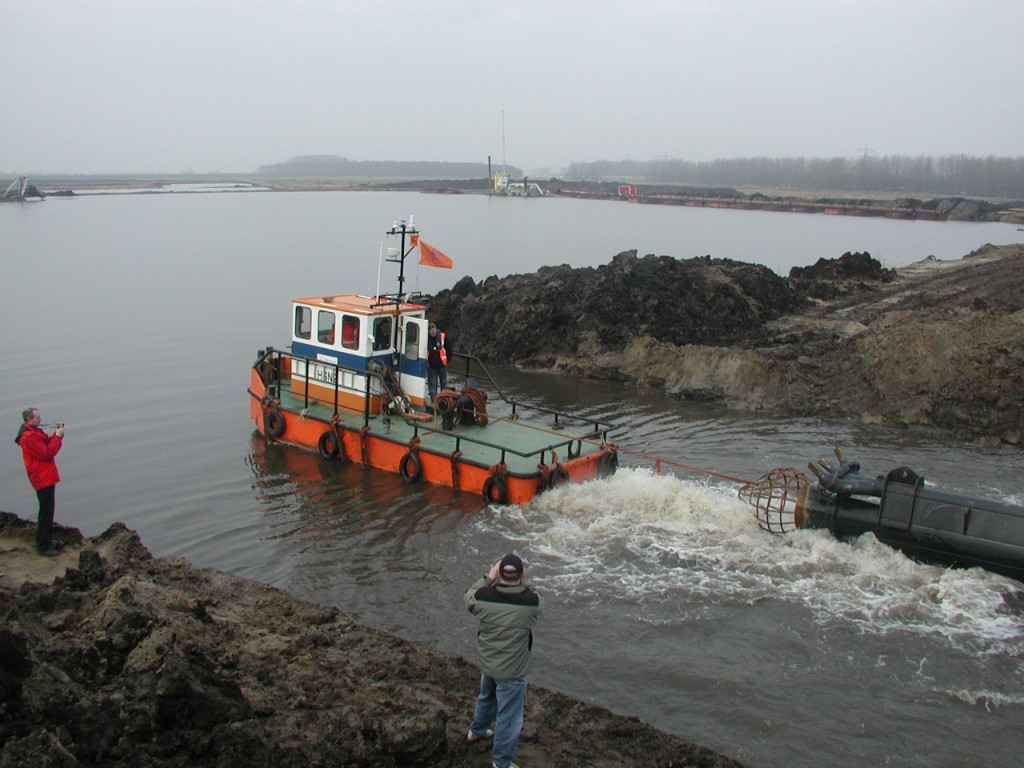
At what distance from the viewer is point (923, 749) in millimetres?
7277

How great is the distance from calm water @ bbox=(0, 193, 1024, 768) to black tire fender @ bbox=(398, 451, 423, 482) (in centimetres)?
23

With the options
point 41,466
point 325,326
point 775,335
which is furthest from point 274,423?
point 775,335

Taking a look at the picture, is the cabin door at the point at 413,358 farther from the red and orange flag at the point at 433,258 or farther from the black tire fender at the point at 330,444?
the black tire fender at the point at 330,444

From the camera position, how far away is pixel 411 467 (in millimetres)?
13312

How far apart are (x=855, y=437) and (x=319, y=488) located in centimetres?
1014

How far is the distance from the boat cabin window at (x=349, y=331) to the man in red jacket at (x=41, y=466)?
A: 618 centimetres

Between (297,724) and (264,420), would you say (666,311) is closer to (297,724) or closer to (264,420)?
(264,420)

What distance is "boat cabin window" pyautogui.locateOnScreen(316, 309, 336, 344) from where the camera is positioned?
14.8m

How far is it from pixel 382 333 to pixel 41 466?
21.7ft

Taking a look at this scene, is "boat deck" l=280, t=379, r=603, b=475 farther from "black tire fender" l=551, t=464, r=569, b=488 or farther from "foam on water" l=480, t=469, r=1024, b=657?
"foam on water" l=480, t=469, r=1024, b=657

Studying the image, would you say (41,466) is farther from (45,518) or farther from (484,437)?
(484,437)

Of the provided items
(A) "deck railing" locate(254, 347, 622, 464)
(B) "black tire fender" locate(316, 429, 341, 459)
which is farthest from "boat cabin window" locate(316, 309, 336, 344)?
(B) "black tire fender" locate(316, 429, 341, 459)

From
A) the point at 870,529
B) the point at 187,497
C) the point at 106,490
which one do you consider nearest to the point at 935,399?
the point at 870,529

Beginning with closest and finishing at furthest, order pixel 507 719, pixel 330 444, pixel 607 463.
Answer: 1. pixel 507 719
2. pixel 607 463
3. pixel 330 444
